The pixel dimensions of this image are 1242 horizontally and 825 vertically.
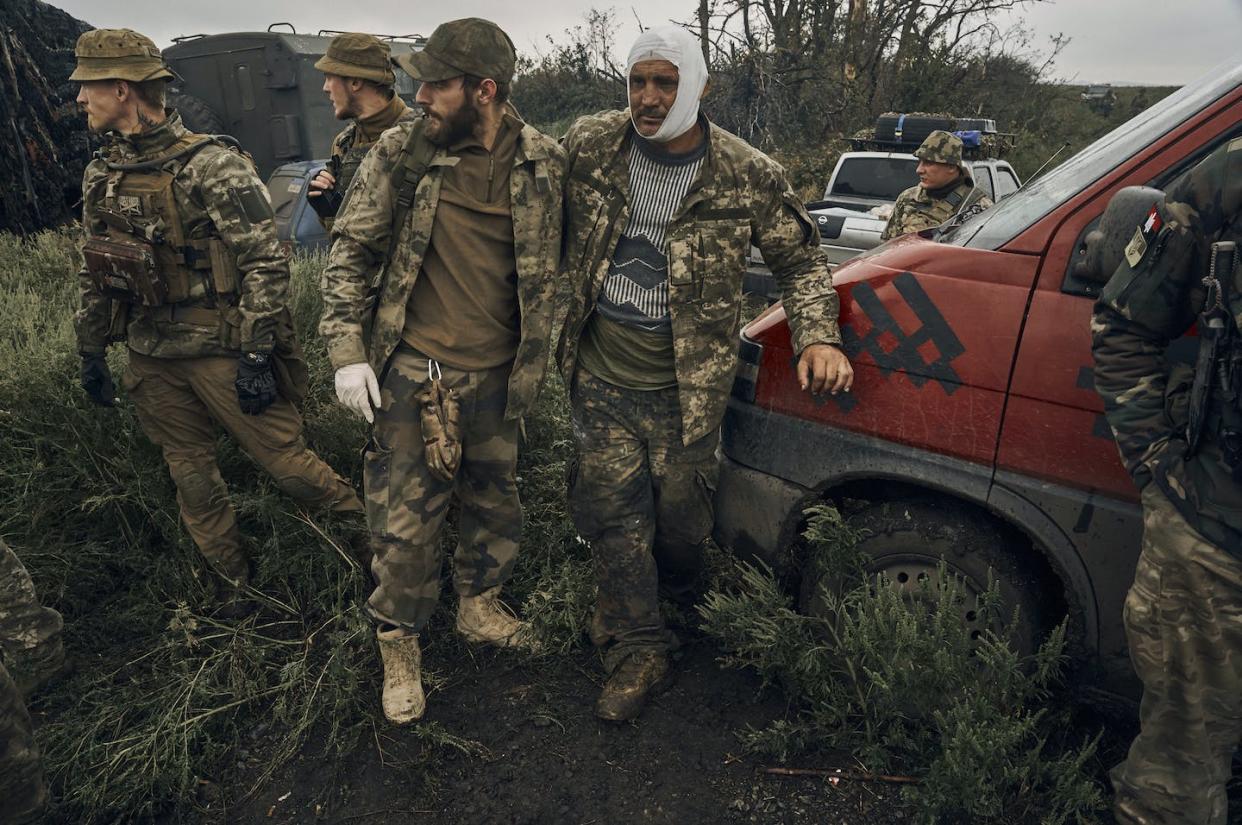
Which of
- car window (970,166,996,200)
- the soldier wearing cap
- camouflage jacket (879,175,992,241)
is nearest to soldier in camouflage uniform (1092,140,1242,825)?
the soldier wearing cap

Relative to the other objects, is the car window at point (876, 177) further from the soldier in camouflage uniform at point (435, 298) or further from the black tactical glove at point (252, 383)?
the black tactical glove at point (252, 383)

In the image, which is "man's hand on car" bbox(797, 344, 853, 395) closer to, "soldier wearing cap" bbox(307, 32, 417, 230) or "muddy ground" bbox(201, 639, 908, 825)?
"muddy ground" bbox(201, 639, 908, 825)

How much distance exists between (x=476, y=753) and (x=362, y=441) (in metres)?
1.79

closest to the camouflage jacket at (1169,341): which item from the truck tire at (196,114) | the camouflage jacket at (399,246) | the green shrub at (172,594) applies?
the camouflage jacket at (399,246)

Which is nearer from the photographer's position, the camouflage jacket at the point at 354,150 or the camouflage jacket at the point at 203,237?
the camouflage jacket at the point at 203,237

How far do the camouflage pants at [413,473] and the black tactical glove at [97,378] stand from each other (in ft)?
4.26

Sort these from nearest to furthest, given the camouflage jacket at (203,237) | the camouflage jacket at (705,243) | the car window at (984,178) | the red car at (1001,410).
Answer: the red car at (1001,410)
the camouflage jacket at (705,243)
the camouflage jacket at (203,237)
the car window at (984,178)

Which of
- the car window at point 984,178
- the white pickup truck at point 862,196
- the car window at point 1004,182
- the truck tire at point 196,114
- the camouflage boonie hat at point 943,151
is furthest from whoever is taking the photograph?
the truck tire at point 196,114

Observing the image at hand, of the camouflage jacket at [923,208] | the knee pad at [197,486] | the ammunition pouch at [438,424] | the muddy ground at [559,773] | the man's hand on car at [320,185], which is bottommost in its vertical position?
the muddy ground at [559,773]

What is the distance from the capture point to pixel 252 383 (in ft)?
9.89

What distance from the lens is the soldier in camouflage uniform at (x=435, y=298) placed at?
8.25 feet

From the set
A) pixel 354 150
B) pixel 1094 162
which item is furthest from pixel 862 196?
pixel 1094 162

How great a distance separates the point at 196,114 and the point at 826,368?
11621 millimetres

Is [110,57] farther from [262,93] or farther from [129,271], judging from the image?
[262,93]
